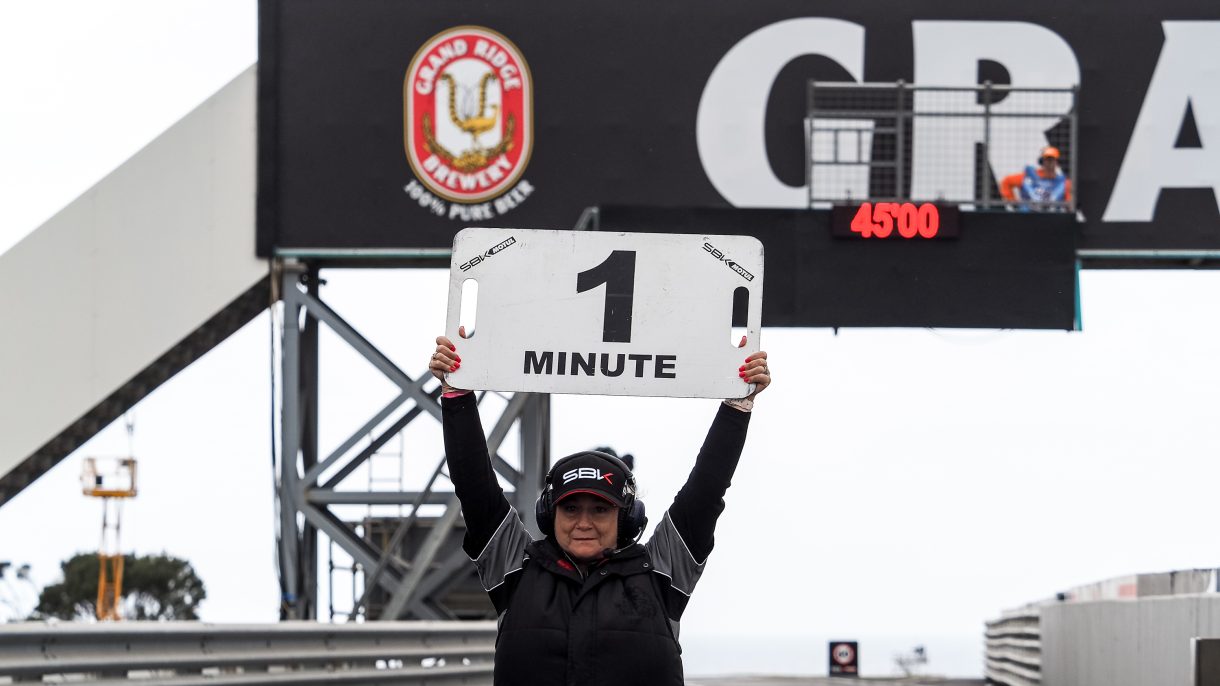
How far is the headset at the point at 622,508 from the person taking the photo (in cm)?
543

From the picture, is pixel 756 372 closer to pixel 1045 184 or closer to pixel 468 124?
pixel 1045 184

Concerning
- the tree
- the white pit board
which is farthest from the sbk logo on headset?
the tree

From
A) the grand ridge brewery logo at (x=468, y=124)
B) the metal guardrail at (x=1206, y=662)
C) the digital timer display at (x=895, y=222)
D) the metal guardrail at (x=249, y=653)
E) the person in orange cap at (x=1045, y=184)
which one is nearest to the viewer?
the metal guardrail at (x=249, y=653)

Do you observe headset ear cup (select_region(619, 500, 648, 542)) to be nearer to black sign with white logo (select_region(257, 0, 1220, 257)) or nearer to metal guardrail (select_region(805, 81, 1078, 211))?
metal guardrail (select_region(805, 81, 1078, 211))

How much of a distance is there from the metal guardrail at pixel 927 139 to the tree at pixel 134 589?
5977 centimetres

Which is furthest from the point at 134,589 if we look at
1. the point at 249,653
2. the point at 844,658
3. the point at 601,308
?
the point at 601,308

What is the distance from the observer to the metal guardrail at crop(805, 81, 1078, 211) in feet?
66.7

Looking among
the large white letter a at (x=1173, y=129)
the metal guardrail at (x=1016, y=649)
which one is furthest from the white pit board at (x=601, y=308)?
the metal guardrail at (x=1016, y=649)

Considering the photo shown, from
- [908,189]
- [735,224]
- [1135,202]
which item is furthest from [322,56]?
[1135,202]

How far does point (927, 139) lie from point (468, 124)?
16.2 ft

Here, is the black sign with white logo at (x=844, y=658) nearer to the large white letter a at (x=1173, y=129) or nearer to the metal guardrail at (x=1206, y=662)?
the large white letter a at (x=1173, y=129)

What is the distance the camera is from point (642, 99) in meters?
20.9

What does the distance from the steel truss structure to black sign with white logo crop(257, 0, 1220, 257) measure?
97 centimetres

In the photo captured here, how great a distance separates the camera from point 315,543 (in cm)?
2155
